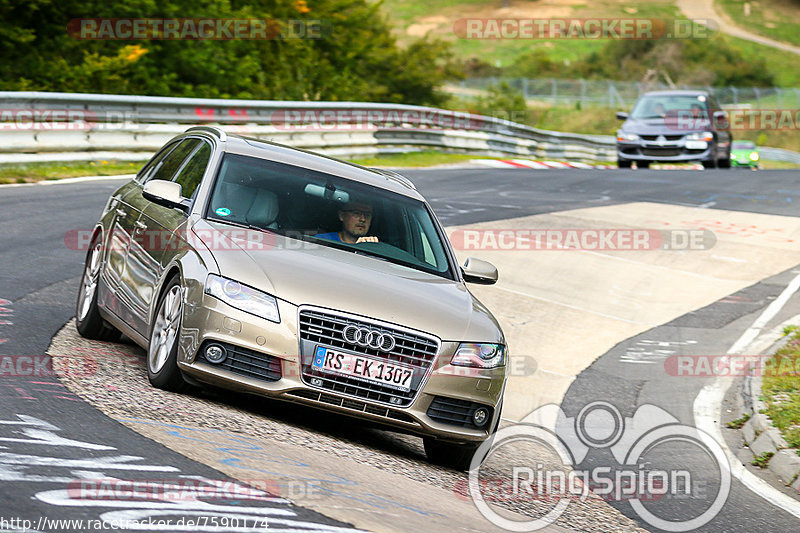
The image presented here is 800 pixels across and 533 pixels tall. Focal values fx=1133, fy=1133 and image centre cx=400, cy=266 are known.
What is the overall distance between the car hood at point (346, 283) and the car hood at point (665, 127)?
20940 millimetres

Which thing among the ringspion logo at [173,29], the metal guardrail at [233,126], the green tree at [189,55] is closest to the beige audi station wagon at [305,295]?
Answer: the metal guardrail at [233,126]

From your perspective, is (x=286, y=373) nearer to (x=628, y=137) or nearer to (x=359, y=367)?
(x=359, y=367)

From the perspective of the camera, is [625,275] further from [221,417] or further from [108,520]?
[108,520]

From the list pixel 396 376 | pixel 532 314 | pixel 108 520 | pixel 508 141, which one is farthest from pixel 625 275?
pixel 508 141

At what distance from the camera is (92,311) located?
8109mm

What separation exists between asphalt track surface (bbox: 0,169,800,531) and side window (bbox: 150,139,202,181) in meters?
1.41

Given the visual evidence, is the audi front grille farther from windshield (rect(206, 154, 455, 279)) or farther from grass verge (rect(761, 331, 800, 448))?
grass verge (rect(761, 331, 800, 448))

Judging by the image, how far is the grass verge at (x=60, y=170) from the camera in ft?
55.6

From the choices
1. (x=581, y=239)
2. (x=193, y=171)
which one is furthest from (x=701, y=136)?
(x=193, y=171)

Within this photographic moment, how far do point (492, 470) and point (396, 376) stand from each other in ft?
4.12

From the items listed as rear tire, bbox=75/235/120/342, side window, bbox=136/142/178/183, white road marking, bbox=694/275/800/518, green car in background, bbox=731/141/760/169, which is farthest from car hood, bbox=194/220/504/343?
green car in background, bbox=731/141/760/169

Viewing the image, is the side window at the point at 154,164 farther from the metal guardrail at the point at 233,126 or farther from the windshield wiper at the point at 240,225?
the metal guardrail at the point at 233,126

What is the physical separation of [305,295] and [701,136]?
22.9 metres

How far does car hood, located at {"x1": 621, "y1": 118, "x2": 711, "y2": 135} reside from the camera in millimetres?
27094
